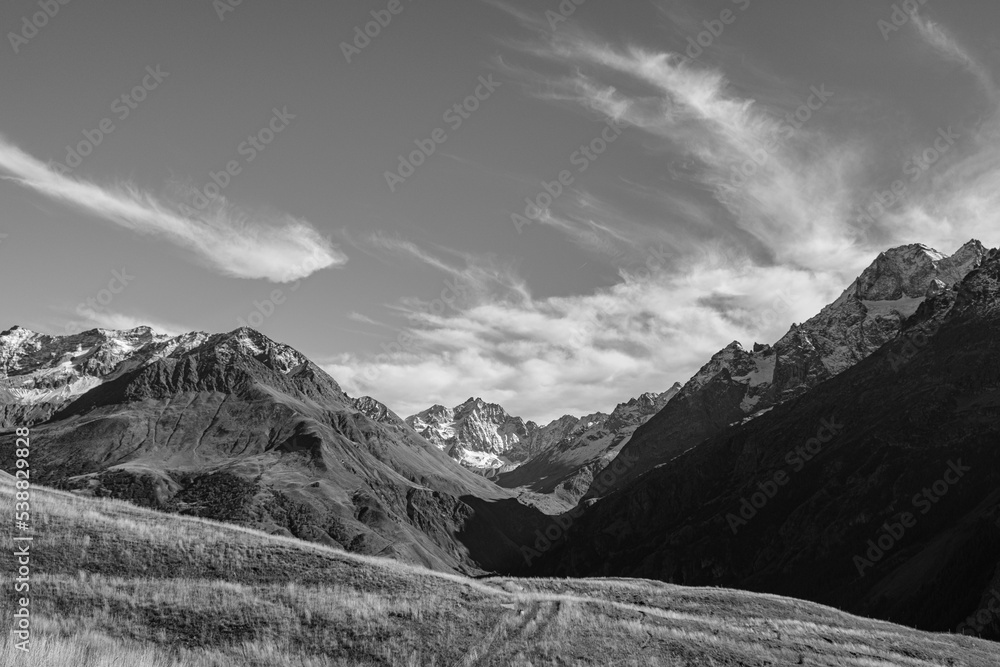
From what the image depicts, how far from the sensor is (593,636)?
29.4 metres

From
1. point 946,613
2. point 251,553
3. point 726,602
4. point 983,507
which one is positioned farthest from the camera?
point 983,507

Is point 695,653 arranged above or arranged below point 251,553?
below

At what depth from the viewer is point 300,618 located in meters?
27.7

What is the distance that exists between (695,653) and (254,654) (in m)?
17.2

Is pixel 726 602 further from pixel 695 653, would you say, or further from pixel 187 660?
pixel 187 660

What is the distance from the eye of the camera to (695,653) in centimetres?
2847

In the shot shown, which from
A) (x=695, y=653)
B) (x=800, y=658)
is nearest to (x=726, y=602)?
(x=800, y=658)

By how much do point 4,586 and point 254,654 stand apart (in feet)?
33.0

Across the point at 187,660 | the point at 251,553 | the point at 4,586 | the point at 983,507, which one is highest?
the point at 983,507

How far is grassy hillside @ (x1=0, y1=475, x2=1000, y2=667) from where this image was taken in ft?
80.3

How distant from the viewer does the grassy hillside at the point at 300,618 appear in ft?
80.3

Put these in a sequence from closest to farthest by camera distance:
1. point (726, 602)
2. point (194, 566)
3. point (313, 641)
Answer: point (313, 641) → point (194, 566) → point (726, 602)

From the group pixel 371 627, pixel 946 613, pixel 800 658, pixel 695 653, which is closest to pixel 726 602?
pixel 800 658

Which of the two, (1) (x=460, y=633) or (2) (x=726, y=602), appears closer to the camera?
(1) (x=460, y=633)
